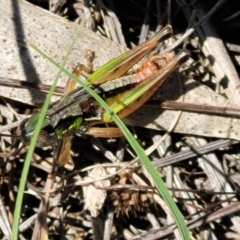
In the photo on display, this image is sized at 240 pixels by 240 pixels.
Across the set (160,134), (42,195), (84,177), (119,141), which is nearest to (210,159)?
(160,134)

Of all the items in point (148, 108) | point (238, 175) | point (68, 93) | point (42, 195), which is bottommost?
point (238, 175)

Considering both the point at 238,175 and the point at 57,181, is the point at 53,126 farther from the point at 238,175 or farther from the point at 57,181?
the point at 238,175

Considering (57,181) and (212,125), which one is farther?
(57,181)

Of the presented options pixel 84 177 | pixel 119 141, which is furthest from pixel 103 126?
pixel 84 177

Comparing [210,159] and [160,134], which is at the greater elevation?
[160,134]

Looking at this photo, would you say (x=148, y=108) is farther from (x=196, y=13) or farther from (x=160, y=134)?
(x=196, y=13)

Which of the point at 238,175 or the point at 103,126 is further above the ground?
the point at 103,126
